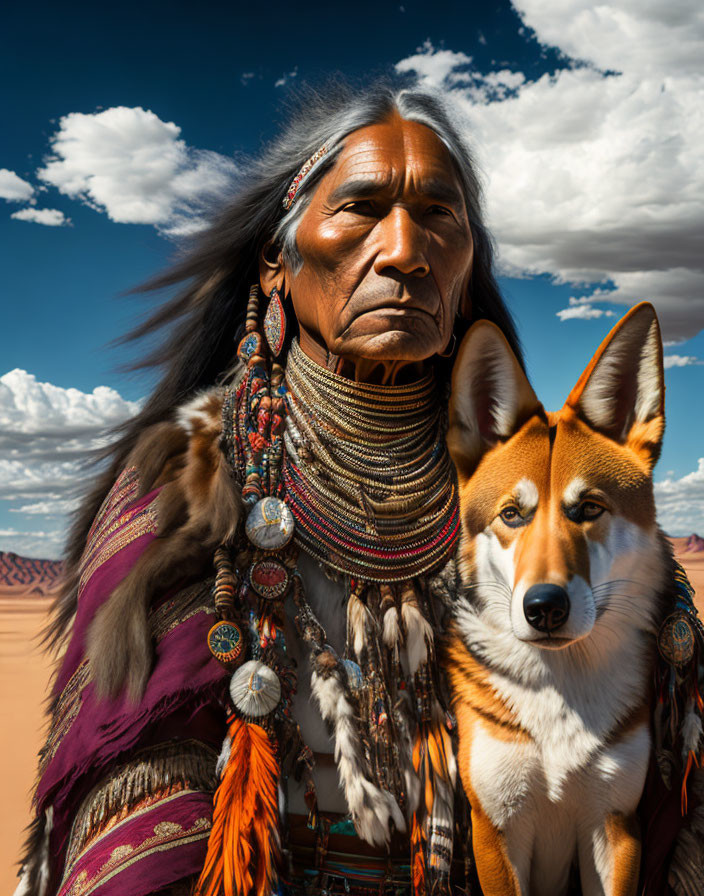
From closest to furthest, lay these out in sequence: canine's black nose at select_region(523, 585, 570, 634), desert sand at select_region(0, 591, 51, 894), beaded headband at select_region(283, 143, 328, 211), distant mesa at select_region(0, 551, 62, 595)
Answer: canine's black nose at select_region(523, 585, 570, 634), beaded headband at select_region(283, 143, 328, 211), desert sand at select_region(0, 591, 51, 894), distant mesa at select_region(0, 551, 62, 595)

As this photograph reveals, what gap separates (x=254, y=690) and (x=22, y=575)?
23442 millimetres

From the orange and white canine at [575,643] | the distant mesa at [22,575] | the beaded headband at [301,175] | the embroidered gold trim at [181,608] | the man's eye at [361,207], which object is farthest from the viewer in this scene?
the distant mesa at [22,575]

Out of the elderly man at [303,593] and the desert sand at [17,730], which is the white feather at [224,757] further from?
the desert sand at [17,730]

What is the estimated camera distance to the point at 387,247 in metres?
1.98

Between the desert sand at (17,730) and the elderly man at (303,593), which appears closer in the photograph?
the elderly man at (303,593)

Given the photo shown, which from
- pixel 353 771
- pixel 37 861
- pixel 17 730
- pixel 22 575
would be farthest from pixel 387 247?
pixel 22 575

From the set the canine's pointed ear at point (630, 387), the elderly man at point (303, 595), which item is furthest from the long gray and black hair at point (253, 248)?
the canine's pointed ear at point (630, 387)

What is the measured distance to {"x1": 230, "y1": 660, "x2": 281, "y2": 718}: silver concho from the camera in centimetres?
183

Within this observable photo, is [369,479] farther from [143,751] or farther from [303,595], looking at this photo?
[143,751]

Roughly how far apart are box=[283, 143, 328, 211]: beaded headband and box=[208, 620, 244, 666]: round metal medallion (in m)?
1.15

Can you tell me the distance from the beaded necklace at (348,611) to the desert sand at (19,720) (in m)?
0.67

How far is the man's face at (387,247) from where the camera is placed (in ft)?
6.49

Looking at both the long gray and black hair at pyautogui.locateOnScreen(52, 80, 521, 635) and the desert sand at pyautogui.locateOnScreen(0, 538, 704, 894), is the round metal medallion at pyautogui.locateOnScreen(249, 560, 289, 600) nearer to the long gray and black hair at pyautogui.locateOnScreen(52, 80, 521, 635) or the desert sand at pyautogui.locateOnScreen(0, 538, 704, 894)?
the long gray and black hair at pyautogui.locateOnScreen(52, 80, 521, 635)

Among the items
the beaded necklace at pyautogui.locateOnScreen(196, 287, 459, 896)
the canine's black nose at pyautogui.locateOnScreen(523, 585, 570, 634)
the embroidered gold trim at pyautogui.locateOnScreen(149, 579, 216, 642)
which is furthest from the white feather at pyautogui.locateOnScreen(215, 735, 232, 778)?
the canine's black nose at pyautogui.locateOnScreen(523, 585, 570, 634)
